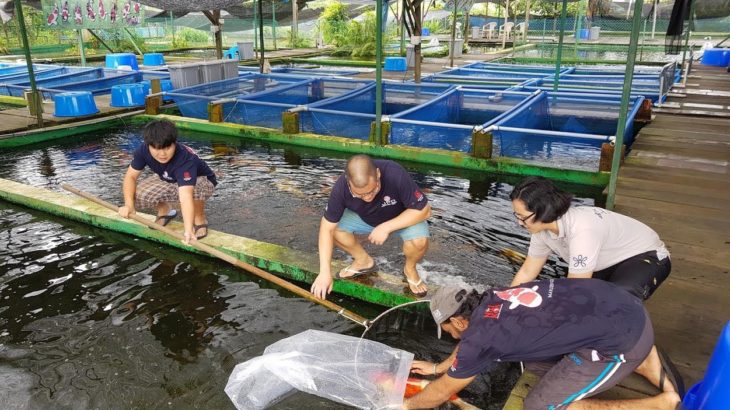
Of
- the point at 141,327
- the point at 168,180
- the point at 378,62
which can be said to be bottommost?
the point at 141,327

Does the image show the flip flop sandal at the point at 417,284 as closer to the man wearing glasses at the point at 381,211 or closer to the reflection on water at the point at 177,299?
the man wearing glasses at the point at 381,211

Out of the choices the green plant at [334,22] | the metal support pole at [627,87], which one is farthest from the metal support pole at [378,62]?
the green plant at [334,22]

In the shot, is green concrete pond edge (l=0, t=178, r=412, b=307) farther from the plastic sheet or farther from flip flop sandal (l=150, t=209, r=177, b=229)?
the plastic sheet

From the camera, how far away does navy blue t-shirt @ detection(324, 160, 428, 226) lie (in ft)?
11.3

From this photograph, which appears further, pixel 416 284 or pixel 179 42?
pixel 179 42

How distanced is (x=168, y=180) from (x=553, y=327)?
3622 mm

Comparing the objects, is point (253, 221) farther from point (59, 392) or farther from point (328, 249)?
point (59, 392)

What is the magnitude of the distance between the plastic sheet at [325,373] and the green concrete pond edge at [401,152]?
468 cm

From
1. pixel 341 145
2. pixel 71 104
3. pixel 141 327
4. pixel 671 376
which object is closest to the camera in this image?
pixel 671 376

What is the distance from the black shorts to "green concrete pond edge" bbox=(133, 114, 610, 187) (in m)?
3.95

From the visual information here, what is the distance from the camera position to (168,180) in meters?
4.61

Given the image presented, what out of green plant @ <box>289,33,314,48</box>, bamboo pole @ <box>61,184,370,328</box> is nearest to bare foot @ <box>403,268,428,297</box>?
bamboo pole @ <box>61,184,370,328</box>

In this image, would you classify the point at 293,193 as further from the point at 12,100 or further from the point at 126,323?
the point at 12,100

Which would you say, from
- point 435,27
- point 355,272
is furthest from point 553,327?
point 435,27
